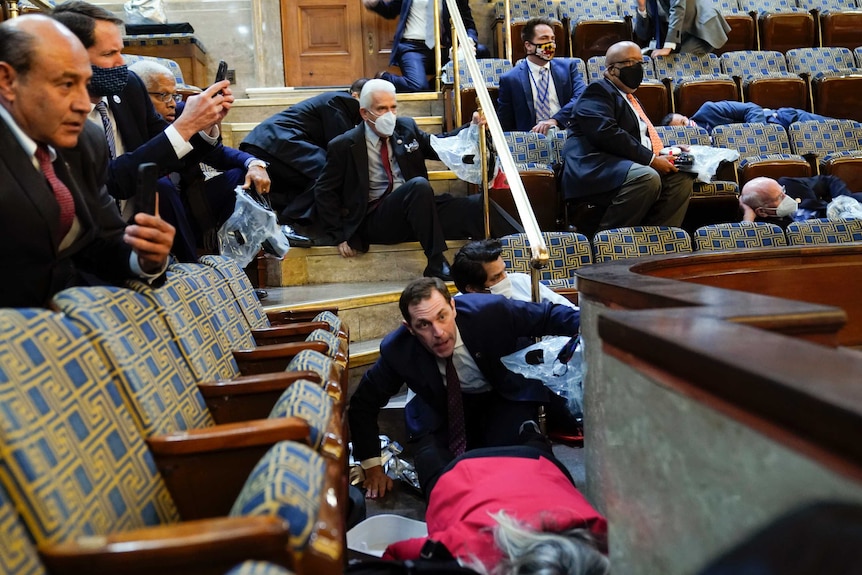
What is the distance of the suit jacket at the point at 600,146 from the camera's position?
266 centimetres

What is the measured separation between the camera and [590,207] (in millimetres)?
2785

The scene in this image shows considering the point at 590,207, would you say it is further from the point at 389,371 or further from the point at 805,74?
the point at 805,74

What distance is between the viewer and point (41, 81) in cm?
99

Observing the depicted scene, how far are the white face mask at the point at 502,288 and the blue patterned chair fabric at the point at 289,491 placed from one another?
1293mm

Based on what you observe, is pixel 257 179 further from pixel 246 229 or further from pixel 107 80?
pixel 107 80

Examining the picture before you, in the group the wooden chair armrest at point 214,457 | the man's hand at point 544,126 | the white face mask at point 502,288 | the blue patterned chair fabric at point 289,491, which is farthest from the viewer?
the man's hand at point 544,126

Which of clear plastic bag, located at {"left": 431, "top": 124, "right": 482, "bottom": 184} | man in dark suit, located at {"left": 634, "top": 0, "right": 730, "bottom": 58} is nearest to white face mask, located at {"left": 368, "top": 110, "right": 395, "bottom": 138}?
clear plastic bag, located at {"left": 431, "top": 124, "right": 482, "bottom": 184}

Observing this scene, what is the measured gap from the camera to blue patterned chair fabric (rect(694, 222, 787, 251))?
2.56 meters

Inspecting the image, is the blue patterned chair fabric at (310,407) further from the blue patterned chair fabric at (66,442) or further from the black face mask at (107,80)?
the black face mask at (107,80)

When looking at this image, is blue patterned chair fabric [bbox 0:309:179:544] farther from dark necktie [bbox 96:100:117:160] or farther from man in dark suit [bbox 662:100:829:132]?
man in dark suit [bbox 662:100:829:132]

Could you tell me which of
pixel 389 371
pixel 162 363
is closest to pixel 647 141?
pixel 389 371

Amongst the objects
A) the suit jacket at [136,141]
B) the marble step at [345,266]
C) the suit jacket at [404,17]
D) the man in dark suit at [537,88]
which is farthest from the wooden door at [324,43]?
the suit jacket at [136,141]

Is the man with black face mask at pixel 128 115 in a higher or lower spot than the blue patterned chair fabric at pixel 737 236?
higher

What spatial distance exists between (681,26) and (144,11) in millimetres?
2821
